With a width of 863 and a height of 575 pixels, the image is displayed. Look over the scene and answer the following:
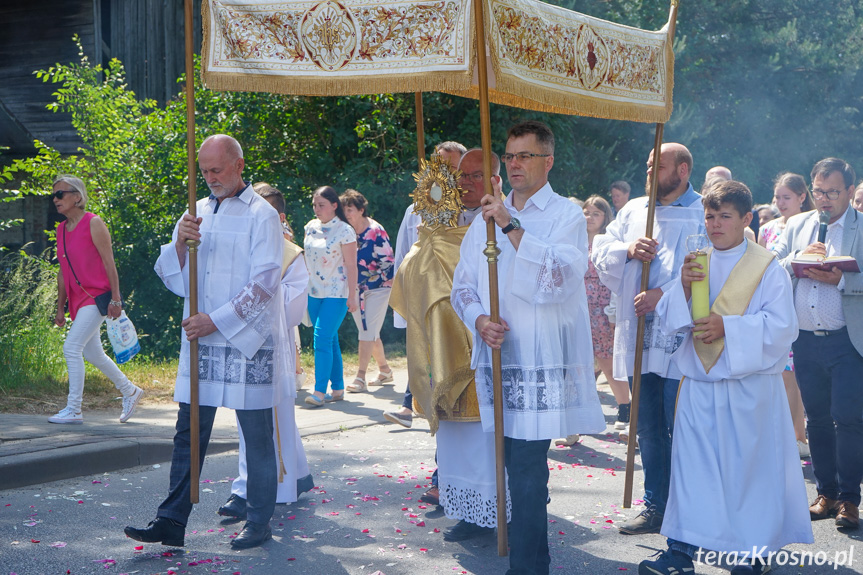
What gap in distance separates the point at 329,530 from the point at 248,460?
66 centimetres

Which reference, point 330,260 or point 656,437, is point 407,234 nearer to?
point 656,437

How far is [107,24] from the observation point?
57.2 feet

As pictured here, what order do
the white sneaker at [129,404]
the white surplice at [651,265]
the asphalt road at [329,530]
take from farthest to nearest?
the white sneaker at [129,404] → the white surplice at [651,265] → the asphalt road at [329,530]

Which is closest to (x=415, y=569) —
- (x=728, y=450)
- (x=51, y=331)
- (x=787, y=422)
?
(x=728, y=450)

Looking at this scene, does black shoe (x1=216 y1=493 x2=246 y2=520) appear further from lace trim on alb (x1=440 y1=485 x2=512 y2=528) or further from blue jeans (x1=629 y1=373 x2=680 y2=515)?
blue jeans (x1=629 y1=373 x2=680 y2=515)

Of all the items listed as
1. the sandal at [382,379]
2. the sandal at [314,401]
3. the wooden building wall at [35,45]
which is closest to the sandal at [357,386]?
the sandal at [382,379]

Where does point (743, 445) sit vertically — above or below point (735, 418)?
below

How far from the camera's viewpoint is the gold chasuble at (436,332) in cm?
493

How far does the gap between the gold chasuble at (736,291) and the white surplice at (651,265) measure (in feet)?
2.40

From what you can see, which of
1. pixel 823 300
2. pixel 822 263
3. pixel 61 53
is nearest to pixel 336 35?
pixel 822 263

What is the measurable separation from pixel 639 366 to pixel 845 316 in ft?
4.27

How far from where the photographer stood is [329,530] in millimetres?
5152

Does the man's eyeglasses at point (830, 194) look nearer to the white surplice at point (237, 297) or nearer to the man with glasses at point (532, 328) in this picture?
the man with glasses at point (532, 328)

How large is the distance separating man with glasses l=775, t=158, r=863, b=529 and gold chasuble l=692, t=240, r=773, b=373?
1.21m
